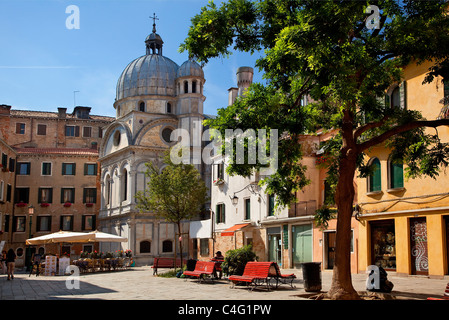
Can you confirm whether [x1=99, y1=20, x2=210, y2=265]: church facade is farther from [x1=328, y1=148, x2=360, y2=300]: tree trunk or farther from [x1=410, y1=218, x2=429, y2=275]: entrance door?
[x1=328, y1=148, x2=360, y2=300]: tree trunk

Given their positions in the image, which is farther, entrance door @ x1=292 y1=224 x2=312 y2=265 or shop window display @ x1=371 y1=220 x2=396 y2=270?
entrance door @ x1=292 y1=224 x2=312 y2=265

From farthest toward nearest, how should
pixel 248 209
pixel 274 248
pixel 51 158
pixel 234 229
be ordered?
pixel 51 158 → pixel 248 209 → pixel 234 229 → pixel 274 248

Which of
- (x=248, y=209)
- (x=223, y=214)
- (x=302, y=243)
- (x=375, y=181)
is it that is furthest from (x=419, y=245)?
(x=223, y=214)

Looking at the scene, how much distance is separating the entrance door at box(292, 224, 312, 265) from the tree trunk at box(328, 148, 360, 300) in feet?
49.0

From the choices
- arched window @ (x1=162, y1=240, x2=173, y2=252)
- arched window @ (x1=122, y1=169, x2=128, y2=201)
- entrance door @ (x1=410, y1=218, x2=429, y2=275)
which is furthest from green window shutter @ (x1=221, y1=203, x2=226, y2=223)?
entrance door @ (x1=410, y1=218, x2=429, y2=275)

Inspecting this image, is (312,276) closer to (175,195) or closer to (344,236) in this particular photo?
(344,236)

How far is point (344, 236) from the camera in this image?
12.3 m

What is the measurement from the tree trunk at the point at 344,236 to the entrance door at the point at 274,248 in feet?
57.9

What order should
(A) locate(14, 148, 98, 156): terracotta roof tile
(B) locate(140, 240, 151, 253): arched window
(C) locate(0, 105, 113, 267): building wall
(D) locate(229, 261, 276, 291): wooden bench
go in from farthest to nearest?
1. (A) locate(14, 148, 98, 156): terracotta roof tile
2. (C) locate(0, 105, 113, 267): building wall
3. (B) locate(140, 240, 151, 253): arched window
4. (D) locate(229, 261, 276, 291): wooden bench

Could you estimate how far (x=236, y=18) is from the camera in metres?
12.9

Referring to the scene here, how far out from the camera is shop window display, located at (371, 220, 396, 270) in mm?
21109

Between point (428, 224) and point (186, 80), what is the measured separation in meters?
37.3

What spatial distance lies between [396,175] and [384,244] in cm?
293

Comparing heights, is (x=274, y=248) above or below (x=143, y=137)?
below
